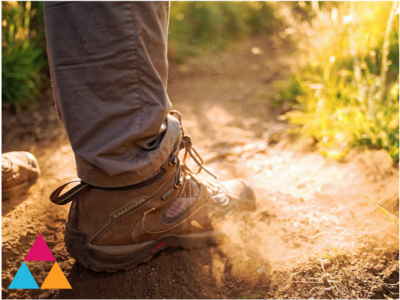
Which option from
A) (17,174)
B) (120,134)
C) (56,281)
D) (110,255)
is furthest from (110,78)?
(17,174)

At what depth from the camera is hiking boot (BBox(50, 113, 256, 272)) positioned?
3.47 feet

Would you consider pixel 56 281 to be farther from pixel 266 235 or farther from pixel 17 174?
pixel 266 235

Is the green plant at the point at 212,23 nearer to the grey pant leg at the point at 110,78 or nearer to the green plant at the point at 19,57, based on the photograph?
the green plant at the point at 19,57

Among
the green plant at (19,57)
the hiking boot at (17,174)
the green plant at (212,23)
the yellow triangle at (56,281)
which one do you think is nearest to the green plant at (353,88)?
the yellow triangle at (56,281)

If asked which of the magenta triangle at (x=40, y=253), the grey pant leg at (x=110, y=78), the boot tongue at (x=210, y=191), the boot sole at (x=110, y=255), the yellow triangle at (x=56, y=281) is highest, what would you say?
the grey pant leg at (x=110, y=78)

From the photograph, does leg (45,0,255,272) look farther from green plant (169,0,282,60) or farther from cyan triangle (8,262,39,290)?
green plant (169,0,282,60)

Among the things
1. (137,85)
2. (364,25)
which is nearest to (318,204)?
(137,85)

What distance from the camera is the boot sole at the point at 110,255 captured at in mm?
1085

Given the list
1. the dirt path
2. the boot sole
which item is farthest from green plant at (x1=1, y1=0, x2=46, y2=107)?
the boot sole

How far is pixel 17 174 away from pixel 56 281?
76cm

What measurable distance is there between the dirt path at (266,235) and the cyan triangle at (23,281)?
0.07 feet

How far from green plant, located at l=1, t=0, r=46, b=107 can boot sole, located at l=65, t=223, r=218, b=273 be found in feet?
7.21

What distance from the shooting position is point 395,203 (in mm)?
1335

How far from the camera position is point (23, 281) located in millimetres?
1118
